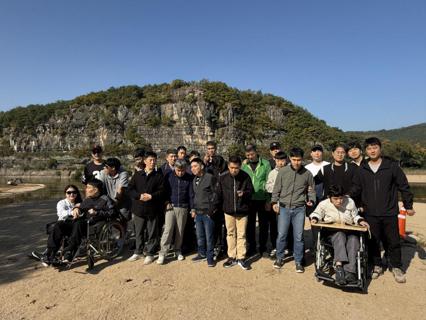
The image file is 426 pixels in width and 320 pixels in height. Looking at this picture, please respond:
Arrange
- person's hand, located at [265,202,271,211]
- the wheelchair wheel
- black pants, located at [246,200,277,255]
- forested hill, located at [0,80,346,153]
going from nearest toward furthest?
1. the wheelchair wheel
2. person's hand, located at [265,202,271,211]
3. black pants, located at [246,200,277,255]
4. forested hill, located at [0,80,346,153]

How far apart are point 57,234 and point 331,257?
401cm

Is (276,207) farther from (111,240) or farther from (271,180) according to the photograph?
(111,240)

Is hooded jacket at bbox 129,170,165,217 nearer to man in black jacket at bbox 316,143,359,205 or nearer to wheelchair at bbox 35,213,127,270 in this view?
A: wheelchair at bbox 35,213,127,270

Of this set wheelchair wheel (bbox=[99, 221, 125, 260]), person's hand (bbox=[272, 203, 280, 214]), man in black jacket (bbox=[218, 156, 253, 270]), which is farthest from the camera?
wheelchair wheel (bbox=[99, 221, 125, 260])

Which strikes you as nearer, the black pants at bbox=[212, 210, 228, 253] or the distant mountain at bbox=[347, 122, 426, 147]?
the black pants at bbox=[212, 210, 228, 253]

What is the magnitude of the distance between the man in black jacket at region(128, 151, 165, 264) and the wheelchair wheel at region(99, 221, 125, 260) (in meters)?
0.35

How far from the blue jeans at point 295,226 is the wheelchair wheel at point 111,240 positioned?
8.92ft

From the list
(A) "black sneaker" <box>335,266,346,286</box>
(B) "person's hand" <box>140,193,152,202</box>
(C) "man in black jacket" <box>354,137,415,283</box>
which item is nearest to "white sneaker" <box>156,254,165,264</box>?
(B) "person's hand" <box>140,193,152,202</box>

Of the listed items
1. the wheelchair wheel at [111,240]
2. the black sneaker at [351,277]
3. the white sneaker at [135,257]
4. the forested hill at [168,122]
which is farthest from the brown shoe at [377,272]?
the forested hill at [168,122]

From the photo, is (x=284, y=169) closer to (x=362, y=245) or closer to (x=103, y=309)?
(x=362, y=245)

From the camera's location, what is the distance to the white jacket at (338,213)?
418 cm

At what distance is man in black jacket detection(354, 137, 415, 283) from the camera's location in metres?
4.20

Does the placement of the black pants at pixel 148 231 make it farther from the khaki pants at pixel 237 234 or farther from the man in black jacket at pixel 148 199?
the khaki pants at pixel 237 234

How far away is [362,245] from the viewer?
3.96m
